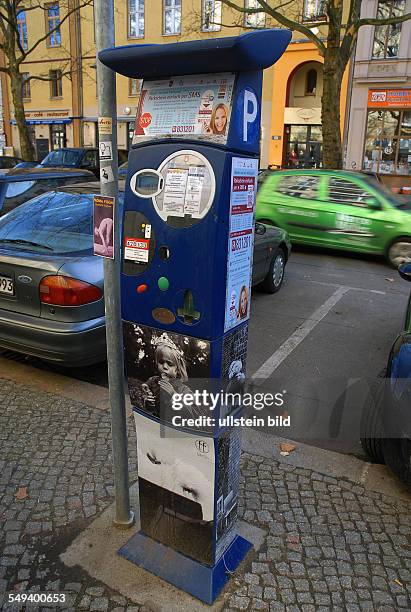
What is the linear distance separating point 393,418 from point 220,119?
193 centimetres

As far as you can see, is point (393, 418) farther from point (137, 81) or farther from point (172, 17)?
point (172, 17)

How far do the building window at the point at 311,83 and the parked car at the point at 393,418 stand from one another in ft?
77.1

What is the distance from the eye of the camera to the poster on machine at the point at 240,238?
6.40ft

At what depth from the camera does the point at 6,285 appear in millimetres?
4117

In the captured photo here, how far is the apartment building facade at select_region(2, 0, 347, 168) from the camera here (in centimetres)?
2353

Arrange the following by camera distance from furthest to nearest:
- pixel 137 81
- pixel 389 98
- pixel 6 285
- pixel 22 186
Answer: pixel 137 81
pixel 389 98
pixel 22 186
pixel 6 285

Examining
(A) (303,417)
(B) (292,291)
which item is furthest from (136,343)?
(B) (292,291)

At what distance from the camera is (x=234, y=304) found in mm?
2102

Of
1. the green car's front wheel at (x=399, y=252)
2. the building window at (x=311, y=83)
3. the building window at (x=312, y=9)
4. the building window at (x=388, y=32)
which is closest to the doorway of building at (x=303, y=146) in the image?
the building window at (x=311, y=83)

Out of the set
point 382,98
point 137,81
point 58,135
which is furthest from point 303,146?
point 58,135

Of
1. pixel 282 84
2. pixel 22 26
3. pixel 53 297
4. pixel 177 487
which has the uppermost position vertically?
pixel 22 26

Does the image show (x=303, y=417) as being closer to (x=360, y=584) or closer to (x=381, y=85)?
(x=360, y=584)

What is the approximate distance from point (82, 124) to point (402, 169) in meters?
17.7

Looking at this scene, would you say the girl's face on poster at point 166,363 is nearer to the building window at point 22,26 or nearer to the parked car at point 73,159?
the parked car at point 73,159
